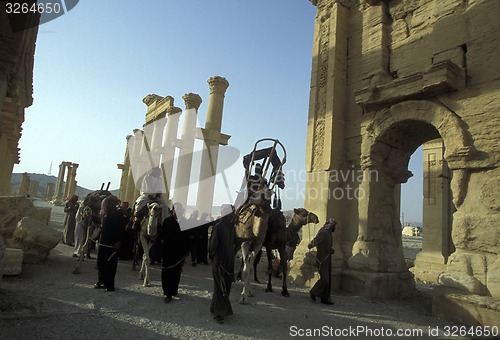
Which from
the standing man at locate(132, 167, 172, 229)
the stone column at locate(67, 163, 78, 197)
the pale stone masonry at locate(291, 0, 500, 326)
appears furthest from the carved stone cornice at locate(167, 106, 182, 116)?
the stone column at locate(67, 163, 78, 197)

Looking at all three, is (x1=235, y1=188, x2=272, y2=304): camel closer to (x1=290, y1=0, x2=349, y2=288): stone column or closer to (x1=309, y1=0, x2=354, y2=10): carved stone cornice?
(x1=290, y1=0, x2=349, y2=288): stone column

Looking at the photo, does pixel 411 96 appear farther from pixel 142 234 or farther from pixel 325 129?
pixel 142 234

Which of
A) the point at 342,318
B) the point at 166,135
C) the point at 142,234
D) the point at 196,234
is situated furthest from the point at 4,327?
the point at 166,135

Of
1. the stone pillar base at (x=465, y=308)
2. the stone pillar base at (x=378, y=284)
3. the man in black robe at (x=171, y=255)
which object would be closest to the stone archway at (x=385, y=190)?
the stone pillar base at (x=378, y=284)

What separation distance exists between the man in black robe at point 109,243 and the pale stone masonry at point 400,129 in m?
4.49

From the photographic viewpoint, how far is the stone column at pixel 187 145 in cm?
1827

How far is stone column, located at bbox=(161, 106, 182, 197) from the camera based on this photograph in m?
20.1

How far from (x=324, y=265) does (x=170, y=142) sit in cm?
1561

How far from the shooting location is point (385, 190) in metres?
8.05

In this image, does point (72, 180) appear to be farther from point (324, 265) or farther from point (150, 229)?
point (324, 265)

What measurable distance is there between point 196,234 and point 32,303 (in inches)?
231

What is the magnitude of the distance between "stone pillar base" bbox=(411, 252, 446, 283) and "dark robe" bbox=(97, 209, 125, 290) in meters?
9.87

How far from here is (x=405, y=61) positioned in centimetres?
789

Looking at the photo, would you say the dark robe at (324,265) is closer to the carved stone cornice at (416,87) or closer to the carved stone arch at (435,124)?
the carved stone arch at (435,124)
